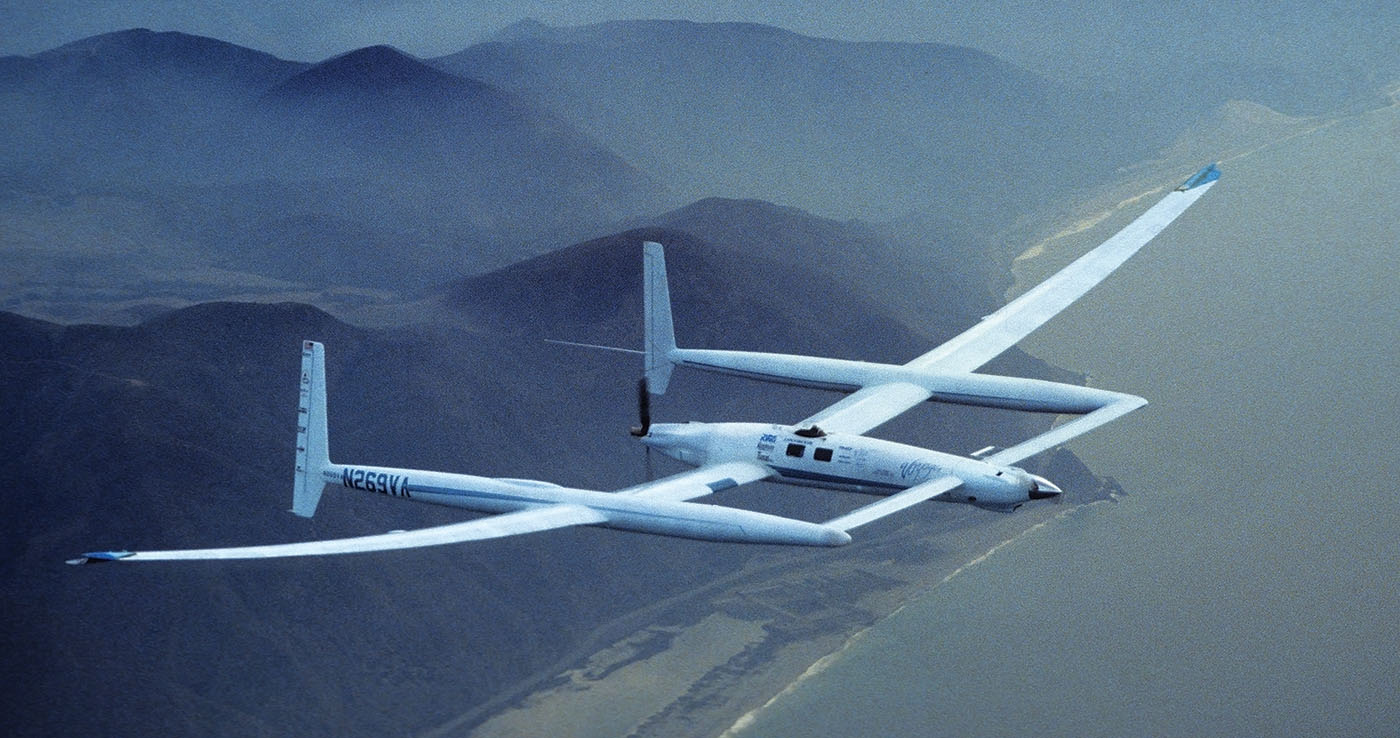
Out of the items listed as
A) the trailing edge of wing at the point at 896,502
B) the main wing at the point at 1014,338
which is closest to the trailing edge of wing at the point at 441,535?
the trailing edge of wing at the point at 896,502

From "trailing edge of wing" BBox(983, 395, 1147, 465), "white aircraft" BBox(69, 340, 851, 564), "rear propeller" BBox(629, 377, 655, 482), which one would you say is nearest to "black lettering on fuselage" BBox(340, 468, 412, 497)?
"white aircraft" BBox(69, 340, 851, 564)

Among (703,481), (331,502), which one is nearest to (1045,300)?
(703,481)

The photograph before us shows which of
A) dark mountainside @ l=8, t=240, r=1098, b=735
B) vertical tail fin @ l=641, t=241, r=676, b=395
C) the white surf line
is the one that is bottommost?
the white surf line

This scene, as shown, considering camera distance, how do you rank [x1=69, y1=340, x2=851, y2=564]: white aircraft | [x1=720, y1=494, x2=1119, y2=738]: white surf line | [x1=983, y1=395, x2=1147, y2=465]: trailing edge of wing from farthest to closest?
[x1=720, y1=494, x2=1119, y2=738]: white surf line, [x1=983, y1=395, x2=1147, y2=465]: trailing edge of wing, [x1=69, y1=340, x2=851, y2=564]: white aircraft

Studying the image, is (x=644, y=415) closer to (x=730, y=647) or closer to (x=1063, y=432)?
(x=1063, y=432)

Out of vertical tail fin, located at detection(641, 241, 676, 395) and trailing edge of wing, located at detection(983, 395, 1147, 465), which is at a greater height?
vertical tail fin, located at detection(641, 241, 676, 395)

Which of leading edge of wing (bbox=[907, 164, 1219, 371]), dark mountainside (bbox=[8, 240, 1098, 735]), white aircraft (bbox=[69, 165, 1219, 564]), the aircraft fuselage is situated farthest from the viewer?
dark mountainside (bbox=[8, 240, 1098, 735])

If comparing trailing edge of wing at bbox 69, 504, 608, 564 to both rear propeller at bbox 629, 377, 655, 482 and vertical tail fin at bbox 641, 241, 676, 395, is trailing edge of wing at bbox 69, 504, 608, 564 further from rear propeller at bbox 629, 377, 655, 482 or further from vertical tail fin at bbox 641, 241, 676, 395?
vertical tail fin at bbox 641, 241, 676, 395
